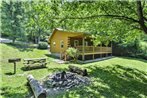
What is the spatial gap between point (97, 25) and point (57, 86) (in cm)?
605

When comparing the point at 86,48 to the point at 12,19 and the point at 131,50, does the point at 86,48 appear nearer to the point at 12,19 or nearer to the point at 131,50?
the point at 131,50

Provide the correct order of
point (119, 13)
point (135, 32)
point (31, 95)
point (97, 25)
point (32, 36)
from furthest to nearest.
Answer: point (32, 36) < point (135, 32) < point (97, 25) < point (119, 13) < point (31, 95)

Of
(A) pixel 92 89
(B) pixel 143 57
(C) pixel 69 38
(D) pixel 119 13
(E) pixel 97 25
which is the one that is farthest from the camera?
(B) pixel 143 57

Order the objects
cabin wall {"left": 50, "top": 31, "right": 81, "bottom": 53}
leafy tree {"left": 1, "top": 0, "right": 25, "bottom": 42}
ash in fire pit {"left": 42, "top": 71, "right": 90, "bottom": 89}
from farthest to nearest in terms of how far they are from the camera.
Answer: leafy tree {"left": 1, "top": 0, "right": 25, "bottom": 42}
cabin wall {"left": 50, "top": 31, "right": 81, "bottom": 53}
ash in fire pit {"left": 42, "top": 71, "right": 90, "bottom": 89}

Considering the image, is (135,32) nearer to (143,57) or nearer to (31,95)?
(31,95)

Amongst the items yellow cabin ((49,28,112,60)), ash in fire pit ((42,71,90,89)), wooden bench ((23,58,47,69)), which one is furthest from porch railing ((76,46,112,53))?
ash in fire pit ((42,71,90,89))

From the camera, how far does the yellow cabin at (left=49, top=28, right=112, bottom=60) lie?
25266 millimetres

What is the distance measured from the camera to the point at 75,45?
28.5 m

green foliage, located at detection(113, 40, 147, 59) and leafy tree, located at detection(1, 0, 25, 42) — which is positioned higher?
leafy tree, located at detection(1, 0, 25, 42)

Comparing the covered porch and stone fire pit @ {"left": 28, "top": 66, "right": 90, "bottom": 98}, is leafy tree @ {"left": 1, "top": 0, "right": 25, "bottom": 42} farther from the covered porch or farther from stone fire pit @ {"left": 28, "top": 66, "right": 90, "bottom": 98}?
stone fire pit @ {"left": 28, "top": 66, "right": 90, "bottom": 98}

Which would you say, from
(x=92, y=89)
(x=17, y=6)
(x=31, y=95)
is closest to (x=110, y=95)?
(x=92, y=89)

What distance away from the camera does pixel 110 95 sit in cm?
1041

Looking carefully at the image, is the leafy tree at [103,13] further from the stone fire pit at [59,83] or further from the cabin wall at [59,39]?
the cabin wall at [59,39]

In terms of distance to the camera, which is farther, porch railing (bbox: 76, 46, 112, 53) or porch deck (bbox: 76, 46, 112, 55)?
porch railing (bbox: 76, 46, 112, 53)
